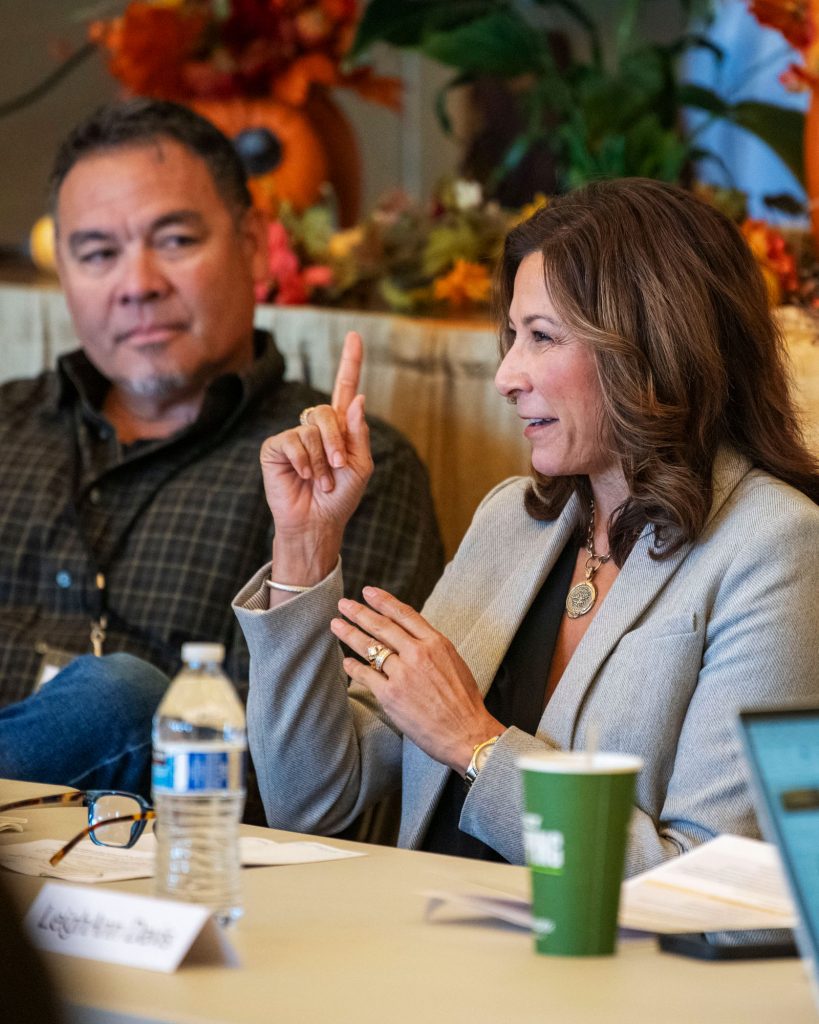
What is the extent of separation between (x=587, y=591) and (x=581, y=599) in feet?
0.03

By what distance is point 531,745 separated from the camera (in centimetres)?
133

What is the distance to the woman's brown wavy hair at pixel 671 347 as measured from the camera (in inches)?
56.6

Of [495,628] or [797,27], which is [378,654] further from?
[797,27]

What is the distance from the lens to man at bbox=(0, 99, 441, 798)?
2.09 m

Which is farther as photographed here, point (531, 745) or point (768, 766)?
point (531, 745)

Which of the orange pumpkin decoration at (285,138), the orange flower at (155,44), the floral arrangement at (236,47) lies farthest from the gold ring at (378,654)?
the orange flower at (155,44)

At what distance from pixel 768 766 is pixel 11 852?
Answer: 2.02 feet

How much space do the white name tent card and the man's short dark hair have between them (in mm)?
1658

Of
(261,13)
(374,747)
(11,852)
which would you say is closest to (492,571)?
(374,747)

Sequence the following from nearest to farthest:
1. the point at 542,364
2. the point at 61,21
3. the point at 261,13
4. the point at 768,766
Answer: the point at 768,766 < the point at 542,364 < the point at 261,13 < the point at 61,21

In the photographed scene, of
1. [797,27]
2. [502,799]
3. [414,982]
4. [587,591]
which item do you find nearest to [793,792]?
[414,982]

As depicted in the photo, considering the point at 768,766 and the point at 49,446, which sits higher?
the point at 768,766

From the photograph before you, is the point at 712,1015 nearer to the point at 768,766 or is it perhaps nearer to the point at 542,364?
the point at 768,766

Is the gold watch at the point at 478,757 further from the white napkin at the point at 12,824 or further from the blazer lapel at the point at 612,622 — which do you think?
the white napkin at the point at 12,824
